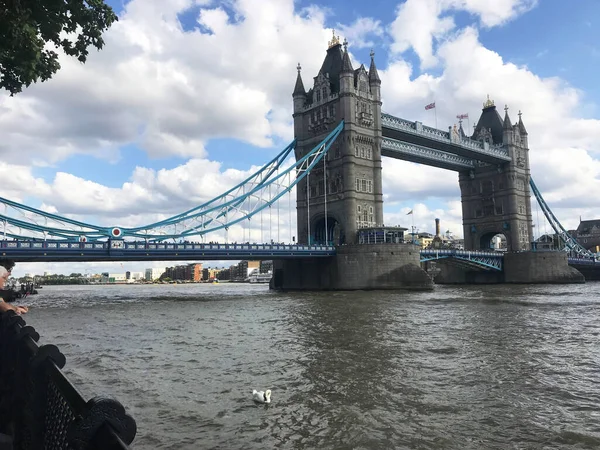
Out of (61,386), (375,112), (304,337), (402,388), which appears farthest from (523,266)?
(61,386)

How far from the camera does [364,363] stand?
1371cm

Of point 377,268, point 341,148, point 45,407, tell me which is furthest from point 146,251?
point 45,407

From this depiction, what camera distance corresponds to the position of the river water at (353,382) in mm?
8180

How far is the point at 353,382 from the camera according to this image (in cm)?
1162

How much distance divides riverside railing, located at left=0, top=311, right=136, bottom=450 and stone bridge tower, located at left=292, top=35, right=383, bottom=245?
5981 cm

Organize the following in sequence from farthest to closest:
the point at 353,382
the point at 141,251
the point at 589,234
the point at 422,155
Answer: the point at 589,234 < the point at 422,155 < the point at 141,251 < the point at 353,382

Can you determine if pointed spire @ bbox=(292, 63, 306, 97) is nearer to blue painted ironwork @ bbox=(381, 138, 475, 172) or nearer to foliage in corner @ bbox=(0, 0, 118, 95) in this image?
blue painted ironwork @ bbox=(381, 138, 475, 172)

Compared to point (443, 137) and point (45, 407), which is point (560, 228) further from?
point (45, 407)

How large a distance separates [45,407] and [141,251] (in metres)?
49.4

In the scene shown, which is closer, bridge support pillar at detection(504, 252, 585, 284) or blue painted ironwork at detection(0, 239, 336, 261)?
blue painted ironwork at detection(0, 239, 336, 261)

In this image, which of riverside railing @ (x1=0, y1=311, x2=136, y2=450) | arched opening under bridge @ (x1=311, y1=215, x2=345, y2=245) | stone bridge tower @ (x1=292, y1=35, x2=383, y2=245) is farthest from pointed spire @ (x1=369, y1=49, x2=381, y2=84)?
riverside railing @ (x1=0, y1=311, x2=136, y2=450)

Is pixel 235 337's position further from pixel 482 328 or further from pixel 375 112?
pixel 375 112

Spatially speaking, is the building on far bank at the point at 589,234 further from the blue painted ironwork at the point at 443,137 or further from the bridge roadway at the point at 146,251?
the bridge roadway at the point at 146,251

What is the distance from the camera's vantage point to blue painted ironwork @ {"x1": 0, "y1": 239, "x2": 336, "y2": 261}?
45.1 metres
